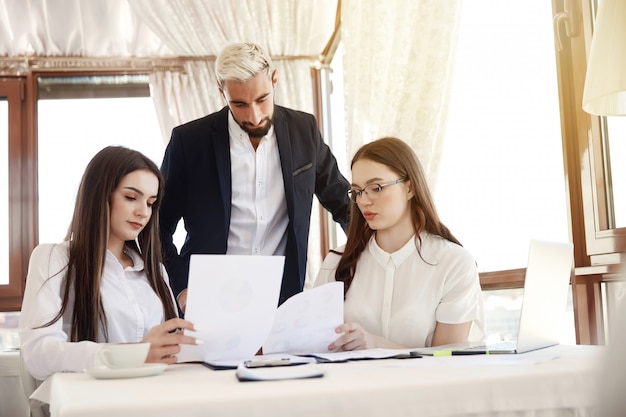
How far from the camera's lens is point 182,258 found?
2545 millimetres

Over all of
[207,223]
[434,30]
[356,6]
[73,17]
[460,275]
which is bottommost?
[460,275]

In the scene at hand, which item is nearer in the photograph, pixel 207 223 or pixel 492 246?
pixel 207 223

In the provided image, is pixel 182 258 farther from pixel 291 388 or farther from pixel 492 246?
pixel 291 388

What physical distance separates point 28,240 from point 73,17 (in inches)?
55.7

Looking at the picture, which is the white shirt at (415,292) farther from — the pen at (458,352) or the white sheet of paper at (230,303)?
the white sheet of paper at (230,303)

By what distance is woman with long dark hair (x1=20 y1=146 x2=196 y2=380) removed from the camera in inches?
64.8

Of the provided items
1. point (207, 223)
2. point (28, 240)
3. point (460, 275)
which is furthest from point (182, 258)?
point (28, 240)

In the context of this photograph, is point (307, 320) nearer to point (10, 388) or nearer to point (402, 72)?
point (402, 72)

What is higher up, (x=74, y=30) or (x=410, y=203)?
(x=74, y=30)

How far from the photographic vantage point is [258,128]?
249 centimetres

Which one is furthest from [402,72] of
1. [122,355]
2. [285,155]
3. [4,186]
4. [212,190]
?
[4,186]

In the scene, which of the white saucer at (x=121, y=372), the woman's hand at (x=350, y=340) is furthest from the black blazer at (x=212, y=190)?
the white saucer at (x=121, y=372)

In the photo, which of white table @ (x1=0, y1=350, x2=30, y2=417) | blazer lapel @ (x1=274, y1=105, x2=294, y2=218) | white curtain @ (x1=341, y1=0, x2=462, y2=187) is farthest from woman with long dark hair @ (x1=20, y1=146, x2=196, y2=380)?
white table @ (x1=0, y1=350, x2=30, y2=417)

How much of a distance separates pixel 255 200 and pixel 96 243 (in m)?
0.76
